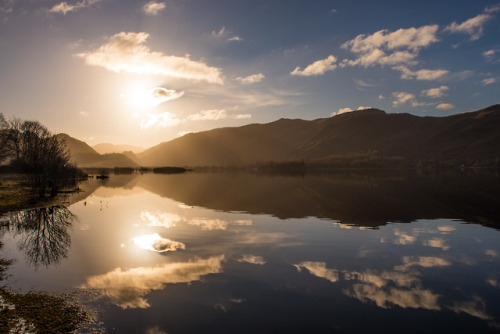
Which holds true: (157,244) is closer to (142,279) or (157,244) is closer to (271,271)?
(142,279)

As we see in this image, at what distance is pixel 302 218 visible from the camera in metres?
37.6

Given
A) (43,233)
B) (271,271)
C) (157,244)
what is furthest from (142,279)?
(43,233)

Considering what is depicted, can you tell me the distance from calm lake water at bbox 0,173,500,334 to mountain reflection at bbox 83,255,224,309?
0.05 m

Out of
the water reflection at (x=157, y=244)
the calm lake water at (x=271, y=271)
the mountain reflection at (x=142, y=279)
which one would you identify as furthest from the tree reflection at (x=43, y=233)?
the mountain reflection at (x=142, y=279)

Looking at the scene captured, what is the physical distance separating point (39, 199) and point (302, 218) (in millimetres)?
43433

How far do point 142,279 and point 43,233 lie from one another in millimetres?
16868

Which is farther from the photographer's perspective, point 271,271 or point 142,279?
point 271,271

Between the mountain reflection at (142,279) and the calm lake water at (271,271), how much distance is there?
0.05 meters

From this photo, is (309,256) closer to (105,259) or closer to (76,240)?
(105,259)

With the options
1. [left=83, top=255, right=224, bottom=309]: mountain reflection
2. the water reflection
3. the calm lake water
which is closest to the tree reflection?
the calm lake water

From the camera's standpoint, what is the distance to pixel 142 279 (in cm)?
1711

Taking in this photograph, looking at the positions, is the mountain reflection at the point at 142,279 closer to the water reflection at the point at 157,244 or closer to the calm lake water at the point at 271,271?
the calm lake water at the point at 271,271

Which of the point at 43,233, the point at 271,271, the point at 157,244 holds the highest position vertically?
the point at 43,233

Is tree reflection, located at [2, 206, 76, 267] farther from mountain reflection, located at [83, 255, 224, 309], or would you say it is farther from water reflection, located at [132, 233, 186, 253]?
mountain reflection, located at [83, 255, 224, 309]
